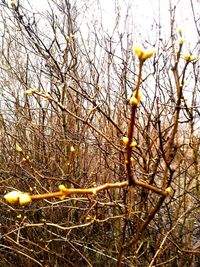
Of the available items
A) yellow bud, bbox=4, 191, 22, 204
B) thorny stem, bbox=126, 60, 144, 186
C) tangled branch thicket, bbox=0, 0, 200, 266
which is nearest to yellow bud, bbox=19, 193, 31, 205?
yellow bud, bbox=4, 191, 22, 204

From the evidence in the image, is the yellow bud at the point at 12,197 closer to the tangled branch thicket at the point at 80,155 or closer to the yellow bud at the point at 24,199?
the yellow bud at the point at 24,199

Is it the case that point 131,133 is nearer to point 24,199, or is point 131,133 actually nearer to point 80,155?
point 24,199

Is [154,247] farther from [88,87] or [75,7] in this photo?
[75,7]

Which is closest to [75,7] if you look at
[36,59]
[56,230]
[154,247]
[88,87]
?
[36,59]

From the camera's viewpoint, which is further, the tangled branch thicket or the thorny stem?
the tangled branch thicket

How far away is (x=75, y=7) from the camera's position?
4.38 metres

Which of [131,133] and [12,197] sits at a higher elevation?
[131,133]

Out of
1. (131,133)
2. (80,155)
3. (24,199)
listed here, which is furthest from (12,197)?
(80,155)

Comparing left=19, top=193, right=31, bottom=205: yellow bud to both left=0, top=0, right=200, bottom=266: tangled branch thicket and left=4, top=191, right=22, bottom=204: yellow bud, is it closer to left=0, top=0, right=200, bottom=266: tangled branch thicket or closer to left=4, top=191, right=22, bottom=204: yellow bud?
left=4, top=191, right=22, bottom=204: yellow bud

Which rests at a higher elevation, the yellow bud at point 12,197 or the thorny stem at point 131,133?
the thorny stem at point 131,133

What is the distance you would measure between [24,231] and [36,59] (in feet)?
7.24

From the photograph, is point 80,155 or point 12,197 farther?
point 80,155

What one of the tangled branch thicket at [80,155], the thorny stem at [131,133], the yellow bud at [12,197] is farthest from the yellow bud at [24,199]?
the tangled branch thicket at [80,155]

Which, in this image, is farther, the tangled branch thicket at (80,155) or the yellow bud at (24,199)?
the tangled branch thicket at (80,155)
